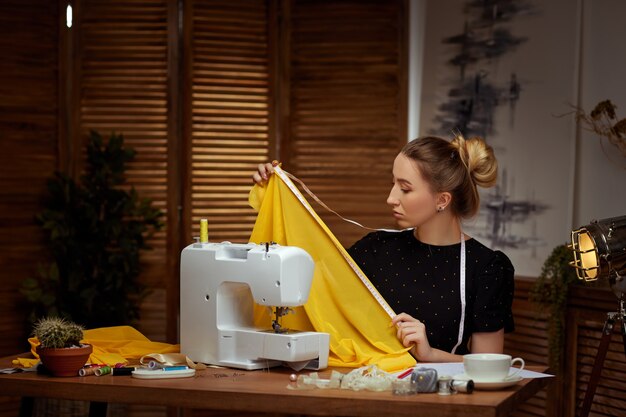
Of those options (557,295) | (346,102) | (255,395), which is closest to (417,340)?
(255,395)

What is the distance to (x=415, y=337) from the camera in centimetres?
287

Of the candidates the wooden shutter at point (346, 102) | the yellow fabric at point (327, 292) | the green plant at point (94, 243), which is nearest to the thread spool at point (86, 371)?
the yellow fabric at point (327, 292)

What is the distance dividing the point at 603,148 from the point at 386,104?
126 centimetres

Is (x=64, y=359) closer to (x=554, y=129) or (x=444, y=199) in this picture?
(x=444, y=199)

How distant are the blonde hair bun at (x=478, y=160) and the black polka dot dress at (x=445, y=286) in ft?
0.78

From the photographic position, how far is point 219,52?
5.24m

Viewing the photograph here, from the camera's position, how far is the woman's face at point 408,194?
3.09m

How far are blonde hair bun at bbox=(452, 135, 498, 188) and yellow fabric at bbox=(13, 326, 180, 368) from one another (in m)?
1.17

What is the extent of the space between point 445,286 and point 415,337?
39 cm

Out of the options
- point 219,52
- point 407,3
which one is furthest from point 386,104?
point 219,52

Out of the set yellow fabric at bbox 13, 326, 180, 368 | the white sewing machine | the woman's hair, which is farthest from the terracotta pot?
the woman's hair

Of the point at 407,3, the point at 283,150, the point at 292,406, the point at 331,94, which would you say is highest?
the point at 407,3

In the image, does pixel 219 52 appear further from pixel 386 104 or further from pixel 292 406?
pixel 292 406

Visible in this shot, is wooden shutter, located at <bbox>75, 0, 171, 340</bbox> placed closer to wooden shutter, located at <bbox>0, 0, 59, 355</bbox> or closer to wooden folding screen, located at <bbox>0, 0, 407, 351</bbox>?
wooden folding screen, located at <bbox>0, 0, 407, 351</bbox>
